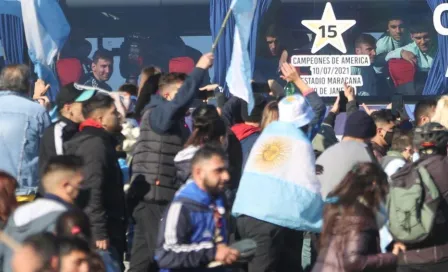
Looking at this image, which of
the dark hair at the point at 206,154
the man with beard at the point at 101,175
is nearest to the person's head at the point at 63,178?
the dark hair at the point at 206,154

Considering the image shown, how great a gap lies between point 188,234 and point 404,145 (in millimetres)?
3635

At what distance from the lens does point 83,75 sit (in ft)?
44.0

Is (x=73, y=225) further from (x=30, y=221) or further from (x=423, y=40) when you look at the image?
(x=423, y=40)

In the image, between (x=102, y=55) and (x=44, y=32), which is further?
(x=102, y=55)

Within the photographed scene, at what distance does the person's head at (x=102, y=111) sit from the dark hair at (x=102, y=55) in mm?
4495

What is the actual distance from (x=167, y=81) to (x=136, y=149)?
0.59 meters

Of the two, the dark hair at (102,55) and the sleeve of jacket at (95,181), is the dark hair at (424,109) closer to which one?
the dark hair at (102,55)

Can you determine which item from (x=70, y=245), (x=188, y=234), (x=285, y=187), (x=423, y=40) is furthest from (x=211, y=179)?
(x=423, y=40)

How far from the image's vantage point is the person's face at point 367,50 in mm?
13703

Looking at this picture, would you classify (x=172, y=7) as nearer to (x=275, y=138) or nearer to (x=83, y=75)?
(x=83, y=75)

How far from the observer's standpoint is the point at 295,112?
8.91 m

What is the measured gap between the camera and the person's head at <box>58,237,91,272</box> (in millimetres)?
5461

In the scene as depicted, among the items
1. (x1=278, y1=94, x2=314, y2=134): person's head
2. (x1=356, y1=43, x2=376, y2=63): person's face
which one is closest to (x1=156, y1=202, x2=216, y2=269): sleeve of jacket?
(x1=278, y1=94, x2=314, y2=134): person's head

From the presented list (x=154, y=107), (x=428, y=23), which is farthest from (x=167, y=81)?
(x=428, y=23)
